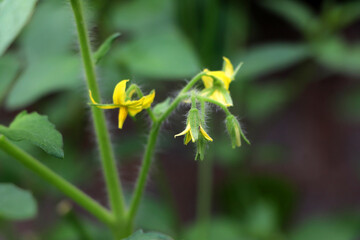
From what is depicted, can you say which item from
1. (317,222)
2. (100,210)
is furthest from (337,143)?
(100,210)

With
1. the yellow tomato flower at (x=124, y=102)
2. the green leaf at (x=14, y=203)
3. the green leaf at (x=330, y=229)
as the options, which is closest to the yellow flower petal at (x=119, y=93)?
the yellow tomato flower at (x=124, y=102)

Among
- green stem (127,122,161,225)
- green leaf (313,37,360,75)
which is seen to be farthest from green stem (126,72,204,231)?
green leaf (313,37,360,75)

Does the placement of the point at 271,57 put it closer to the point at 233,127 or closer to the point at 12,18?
the point at 233,127

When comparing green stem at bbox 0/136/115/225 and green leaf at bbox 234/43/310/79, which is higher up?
green leaf at bbox 234/43/310/79

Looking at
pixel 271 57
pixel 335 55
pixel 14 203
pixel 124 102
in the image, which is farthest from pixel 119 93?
pixel 335 55

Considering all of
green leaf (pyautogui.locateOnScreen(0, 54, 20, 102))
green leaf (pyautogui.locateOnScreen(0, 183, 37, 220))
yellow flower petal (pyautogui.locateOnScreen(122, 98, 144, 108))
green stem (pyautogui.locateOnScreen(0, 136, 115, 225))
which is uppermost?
green leaf (pyautogui.locateOnScreen(0, 54, 20, 102))

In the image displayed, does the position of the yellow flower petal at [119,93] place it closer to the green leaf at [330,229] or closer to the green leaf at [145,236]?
the green leaf at [145,236]

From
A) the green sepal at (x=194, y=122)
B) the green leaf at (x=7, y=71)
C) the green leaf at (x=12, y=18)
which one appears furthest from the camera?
the green leaf at (x=7, y=71)

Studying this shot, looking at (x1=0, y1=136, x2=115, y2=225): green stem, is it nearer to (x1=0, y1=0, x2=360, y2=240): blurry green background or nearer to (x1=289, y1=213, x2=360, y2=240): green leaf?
(x1=0, y1=0, x2=360, y2=240): blurry green background
